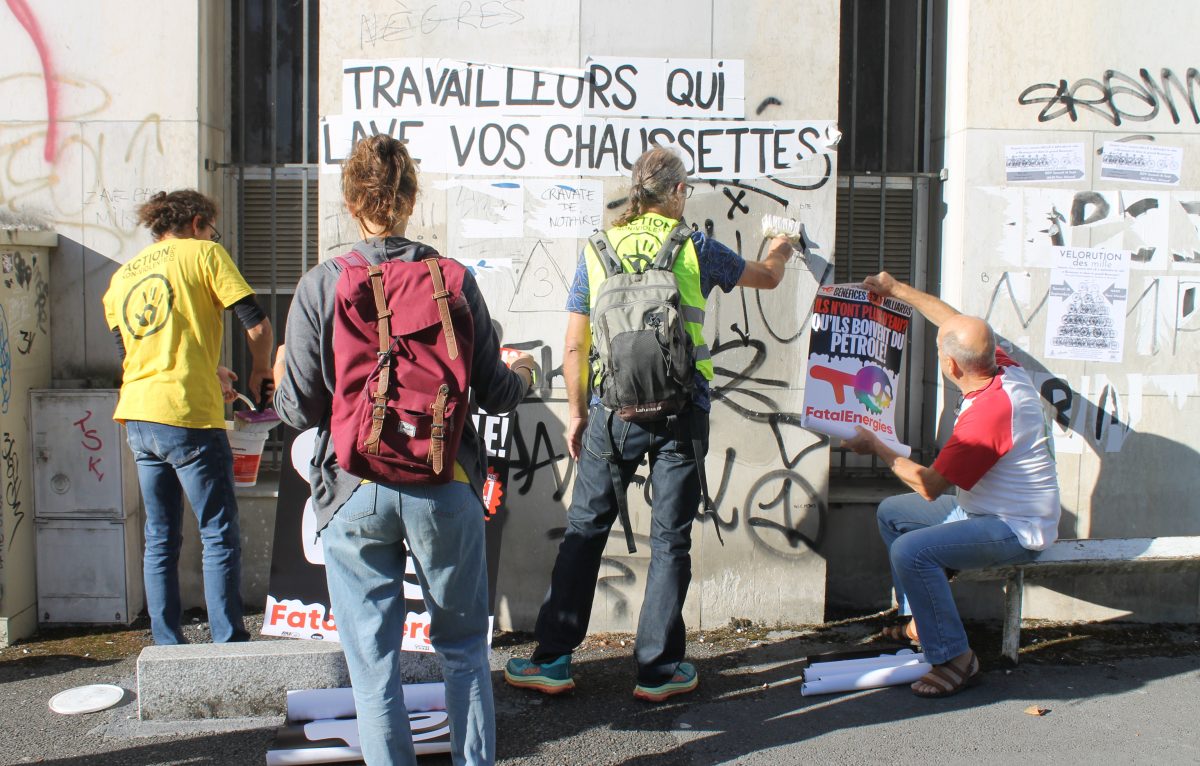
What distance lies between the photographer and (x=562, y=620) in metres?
3.85

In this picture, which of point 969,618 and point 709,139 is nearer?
point 709,139

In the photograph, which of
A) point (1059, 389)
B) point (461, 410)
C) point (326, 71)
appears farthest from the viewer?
point (1059, 389)

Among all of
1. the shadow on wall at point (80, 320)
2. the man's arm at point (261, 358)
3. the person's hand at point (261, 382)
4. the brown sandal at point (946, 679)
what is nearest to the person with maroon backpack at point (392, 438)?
the man's arm at point (261, 358)

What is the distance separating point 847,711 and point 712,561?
1053mm

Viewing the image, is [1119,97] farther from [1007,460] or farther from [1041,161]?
[1007,460]

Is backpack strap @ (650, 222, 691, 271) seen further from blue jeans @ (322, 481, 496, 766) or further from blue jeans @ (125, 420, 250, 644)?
blue jeans @ (125, 420, 250, 644)

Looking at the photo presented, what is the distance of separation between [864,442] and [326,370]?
2291 mm

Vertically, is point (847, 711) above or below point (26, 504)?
below

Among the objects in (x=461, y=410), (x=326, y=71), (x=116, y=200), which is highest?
(x=326, y=71)

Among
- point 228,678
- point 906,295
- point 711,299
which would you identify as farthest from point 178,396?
point 906,295

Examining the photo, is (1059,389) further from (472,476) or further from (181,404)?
(181,404)

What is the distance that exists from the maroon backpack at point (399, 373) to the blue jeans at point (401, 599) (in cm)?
9

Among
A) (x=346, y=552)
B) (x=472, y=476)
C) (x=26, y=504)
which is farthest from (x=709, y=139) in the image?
(x=26, y=504)

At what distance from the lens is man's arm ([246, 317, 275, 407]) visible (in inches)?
157
